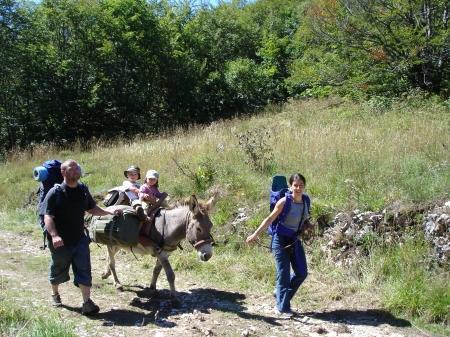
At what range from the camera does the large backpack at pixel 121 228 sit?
6.46 meters

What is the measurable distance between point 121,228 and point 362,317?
316 centimetres

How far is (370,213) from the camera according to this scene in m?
7.47

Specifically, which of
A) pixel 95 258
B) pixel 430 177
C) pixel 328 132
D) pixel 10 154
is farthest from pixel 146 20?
pixel 430 177

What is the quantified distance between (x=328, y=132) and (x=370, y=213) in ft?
15.1

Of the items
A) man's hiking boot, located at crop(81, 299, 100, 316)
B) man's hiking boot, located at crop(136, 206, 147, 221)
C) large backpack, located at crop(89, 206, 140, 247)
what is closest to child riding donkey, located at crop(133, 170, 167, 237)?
man's hiking boot, located at crop(136, 206, 147, 221)

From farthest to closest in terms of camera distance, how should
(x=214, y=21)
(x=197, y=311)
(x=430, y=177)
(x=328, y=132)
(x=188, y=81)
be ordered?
(x=214, y=21)
(x=188, y=81)
(x=328, y=132)
(x=430, y=177)
(x=197, y=311)

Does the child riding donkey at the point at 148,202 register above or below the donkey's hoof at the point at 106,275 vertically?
above

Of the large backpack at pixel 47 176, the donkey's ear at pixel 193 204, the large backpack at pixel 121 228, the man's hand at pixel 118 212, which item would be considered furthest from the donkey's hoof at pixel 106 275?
the donkey's ear at pixel 193 204

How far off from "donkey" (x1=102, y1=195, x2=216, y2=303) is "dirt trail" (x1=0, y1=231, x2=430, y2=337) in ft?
1.11

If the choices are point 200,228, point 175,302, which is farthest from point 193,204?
point 175,302

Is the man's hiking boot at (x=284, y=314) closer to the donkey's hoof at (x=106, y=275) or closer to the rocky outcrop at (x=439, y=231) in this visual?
the rocky outcrop at (x=439, y=231)

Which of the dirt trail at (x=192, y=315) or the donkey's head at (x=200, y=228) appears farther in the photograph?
the donkey's head at (x=200, y=228)

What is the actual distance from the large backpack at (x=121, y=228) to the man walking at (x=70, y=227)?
39 centimetres

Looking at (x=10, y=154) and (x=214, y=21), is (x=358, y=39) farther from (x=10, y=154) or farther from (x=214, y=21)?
(x=10, y=154)
